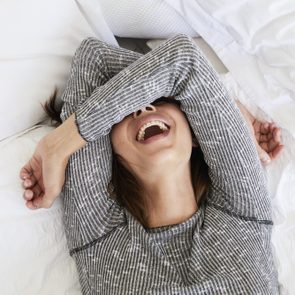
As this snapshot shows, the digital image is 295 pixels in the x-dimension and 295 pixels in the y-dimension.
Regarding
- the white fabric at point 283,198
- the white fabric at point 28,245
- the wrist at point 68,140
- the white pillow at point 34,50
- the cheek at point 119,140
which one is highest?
the white pillow at point 34,50

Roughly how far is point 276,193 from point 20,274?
65 cm

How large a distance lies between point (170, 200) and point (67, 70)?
1.46 feet

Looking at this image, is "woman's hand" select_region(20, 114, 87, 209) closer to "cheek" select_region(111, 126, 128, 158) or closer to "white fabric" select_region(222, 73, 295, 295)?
"cheek" select_region(111, 126, 128, 158)

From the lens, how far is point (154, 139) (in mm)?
1080

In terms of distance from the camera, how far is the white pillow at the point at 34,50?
1.18 meters

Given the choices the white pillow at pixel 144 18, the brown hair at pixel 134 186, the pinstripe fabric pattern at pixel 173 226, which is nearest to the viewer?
the pinstripe fabric pattern at pixel 173 226

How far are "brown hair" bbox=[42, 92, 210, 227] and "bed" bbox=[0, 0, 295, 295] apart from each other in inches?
5.9

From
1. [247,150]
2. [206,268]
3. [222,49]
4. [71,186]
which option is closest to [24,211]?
[71,186]

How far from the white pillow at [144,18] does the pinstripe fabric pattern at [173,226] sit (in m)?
0.17

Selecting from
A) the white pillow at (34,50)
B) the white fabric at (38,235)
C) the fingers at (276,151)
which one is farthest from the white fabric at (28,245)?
the fingers at (276,151)

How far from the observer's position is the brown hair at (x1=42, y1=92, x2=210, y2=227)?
1174 mm

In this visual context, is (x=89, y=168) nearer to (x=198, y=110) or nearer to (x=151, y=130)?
(x=151, y=130)

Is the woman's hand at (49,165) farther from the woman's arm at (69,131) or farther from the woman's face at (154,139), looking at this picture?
the woman's face at (154,139)

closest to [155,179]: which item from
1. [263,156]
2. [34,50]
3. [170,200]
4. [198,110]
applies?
[170,200]
